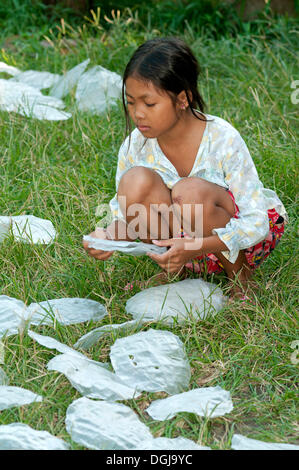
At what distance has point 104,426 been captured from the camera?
5.56 feet

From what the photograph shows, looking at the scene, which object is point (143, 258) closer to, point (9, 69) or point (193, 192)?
point (193, 192)

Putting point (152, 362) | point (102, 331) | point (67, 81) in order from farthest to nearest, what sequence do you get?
point (67, 81) < point (102, 331) < point (152, 362)

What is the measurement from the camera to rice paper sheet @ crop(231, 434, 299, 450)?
5.44 feet

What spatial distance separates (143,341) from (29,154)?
1411mm

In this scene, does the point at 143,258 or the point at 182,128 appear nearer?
the point at 182,128

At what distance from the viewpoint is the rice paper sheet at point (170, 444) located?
1653 millimetres

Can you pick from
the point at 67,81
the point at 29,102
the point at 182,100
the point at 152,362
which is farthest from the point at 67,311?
the point at 67,81

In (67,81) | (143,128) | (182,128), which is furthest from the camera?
(67,81)

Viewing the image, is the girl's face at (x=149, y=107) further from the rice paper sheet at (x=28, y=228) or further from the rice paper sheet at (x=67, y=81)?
the rice paper sheet at (x=67, y=81)

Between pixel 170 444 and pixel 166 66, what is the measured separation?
111 centimetres

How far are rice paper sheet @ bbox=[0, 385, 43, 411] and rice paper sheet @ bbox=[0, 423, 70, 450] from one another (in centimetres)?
10

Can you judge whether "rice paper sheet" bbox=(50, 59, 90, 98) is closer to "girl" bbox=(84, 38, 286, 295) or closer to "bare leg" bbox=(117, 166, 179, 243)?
"girl" bbox=(84, 38, 286, 295)

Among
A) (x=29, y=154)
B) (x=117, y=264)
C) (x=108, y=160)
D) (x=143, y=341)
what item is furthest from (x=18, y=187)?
(x=143, y=341)

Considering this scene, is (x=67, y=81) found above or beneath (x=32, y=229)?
above
